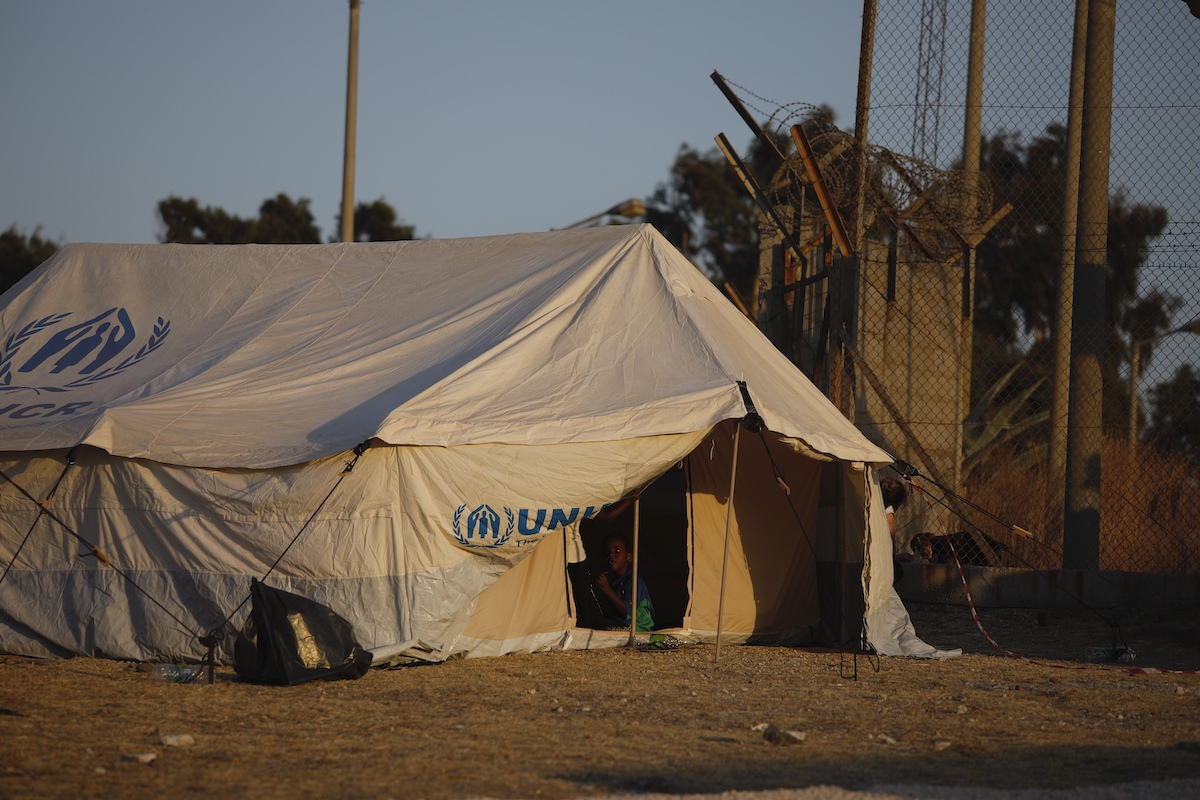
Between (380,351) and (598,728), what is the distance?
3.80 metres

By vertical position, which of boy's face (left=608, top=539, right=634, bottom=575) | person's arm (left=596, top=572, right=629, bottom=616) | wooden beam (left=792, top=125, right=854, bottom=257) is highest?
wooden beam (left=792, top=125, right=854, bottom=257)

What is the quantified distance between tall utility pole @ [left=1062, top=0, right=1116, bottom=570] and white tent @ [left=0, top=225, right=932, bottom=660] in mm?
2054

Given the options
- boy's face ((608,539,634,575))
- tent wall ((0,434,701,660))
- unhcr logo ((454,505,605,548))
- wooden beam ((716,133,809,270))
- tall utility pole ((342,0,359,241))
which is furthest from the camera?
tall utility pole ((342,0,359,241))

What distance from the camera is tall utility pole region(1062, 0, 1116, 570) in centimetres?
964

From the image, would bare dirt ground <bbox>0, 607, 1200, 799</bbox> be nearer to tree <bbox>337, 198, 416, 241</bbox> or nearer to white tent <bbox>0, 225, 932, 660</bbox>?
white tent <bbox>0, 225, 932, 660</bbox>

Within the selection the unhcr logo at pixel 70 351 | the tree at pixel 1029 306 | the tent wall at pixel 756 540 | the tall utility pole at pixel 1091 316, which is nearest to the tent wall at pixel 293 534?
the unhcr logo at pixel 70 351

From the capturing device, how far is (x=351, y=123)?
16156mm

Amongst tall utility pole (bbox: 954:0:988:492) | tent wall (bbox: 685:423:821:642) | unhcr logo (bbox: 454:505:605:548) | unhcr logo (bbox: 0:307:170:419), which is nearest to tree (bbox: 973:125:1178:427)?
tall utility pole (bbox: 954:0:988:492)

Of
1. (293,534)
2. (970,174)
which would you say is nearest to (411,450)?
(293,534)

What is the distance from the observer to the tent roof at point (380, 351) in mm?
7461

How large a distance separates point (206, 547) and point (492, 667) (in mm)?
1868

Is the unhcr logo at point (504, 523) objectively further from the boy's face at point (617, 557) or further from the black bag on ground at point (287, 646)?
the boy's face at point (617, 557)

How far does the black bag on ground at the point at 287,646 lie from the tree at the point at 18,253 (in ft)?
72.1

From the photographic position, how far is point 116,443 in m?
7.43
